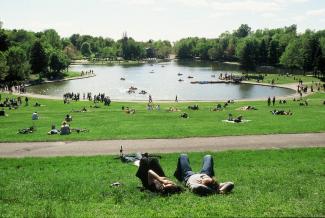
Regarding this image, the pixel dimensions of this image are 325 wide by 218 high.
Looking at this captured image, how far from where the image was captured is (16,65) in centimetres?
9319

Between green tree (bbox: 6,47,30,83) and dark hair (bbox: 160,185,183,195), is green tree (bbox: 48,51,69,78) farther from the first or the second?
dark hair (bbox: 160,185,183,195)

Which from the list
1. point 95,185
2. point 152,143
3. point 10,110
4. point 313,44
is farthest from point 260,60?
point 95,185

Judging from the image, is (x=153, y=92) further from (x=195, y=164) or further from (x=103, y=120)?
(x=195, y=164)

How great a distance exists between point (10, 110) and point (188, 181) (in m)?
43.0

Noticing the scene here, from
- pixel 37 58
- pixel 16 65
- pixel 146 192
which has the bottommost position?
pixel 146 192

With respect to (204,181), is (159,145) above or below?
below

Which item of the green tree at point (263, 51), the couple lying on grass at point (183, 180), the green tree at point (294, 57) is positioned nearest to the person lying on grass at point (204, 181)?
the couple lying on grass at point (183, 180)

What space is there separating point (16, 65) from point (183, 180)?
8660cm

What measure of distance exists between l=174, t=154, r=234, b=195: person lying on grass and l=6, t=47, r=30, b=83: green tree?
8395 centimetres

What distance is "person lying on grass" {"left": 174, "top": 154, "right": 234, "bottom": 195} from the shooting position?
12.6 meters

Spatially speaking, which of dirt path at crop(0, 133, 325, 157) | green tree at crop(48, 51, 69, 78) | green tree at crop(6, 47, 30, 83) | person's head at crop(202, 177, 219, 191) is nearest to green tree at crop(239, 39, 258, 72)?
green tree at crop(48, 51, 69, 78)

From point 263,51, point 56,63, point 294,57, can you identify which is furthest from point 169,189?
point 263,51

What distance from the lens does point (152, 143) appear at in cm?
2652

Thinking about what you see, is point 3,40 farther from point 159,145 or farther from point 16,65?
point 159,145
